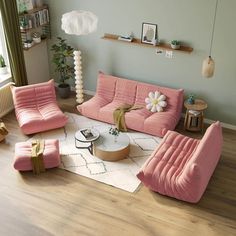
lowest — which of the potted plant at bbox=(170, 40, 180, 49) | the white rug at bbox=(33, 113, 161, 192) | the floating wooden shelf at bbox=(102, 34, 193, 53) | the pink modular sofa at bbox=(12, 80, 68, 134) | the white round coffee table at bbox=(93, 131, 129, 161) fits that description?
the white rug at bbox=(33, 113, 161, 192)

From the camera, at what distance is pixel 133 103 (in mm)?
6445

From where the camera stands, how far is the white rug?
509cm

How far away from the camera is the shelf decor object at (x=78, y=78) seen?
6659mm

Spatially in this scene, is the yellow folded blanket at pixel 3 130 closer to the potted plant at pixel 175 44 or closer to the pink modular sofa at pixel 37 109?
the pink modular sofa at pixel 37 109

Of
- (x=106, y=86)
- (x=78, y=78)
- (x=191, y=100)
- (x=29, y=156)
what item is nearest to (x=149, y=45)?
(x=106, y=86)

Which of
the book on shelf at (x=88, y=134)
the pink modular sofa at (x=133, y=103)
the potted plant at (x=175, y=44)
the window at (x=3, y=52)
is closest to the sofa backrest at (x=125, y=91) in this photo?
the pink modular sofa at (x=133, y=103)

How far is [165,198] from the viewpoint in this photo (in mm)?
4777

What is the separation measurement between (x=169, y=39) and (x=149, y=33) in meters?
0.37

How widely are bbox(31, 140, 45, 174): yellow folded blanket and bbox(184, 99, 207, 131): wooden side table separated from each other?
98.7 inches

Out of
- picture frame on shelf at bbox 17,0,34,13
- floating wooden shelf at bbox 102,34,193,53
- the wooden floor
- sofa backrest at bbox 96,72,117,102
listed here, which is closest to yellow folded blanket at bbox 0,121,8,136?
the wooden floor

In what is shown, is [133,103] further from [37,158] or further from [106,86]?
[37,158]

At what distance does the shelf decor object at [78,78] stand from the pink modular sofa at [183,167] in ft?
7.76

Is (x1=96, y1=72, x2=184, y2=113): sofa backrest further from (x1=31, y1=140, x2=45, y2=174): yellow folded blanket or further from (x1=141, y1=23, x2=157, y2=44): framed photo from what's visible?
(x1=31, y1=140, x2=45, y2=174): yellow folded blanket

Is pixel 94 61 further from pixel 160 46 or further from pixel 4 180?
pixel 4 180
